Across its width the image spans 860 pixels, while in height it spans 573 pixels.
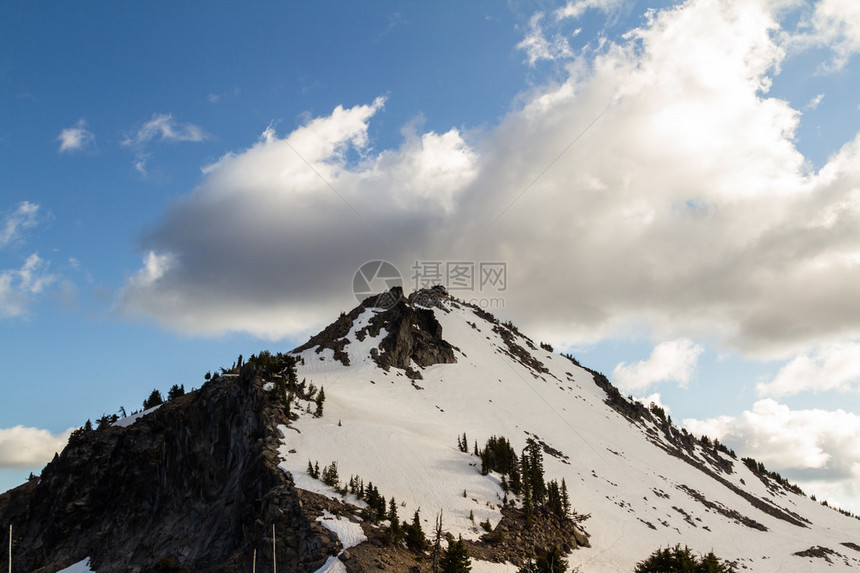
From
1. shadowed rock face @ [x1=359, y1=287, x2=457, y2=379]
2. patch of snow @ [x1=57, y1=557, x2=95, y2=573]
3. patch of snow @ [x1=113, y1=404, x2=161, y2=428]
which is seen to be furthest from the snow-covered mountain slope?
patch of snow @ [x1=57, y1=557, x2=95, y2=573]

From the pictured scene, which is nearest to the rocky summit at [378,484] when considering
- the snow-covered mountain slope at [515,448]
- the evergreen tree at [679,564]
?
the snow-covered mountain slope at [515,448]

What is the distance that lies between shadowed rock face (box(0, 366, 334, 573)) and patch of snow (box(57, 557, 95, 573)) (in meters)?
0.88

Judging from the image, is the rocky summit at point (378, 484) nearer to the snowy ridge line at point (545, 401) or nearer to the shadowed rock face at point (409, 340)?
the shadowed rock face at point (409, 340)

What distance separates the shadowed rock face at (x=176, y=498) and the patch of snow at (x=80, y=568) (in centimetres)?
88

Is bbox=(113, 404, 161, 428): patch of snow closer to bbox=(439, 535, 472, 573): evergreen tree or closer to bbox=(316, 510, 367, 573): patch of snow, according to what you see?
bbox=(316, 510, 367, 573): patch of snow

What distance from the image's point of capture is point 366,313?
4294 inches

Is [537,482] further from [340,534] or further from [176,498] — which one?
[176,498]

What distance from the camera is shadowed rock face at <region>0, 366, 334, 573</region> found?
135ft

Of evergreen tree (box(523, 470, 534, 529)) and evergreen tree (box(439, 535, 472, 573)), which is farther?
evergreen tree (box(523, 470, 534, 529))

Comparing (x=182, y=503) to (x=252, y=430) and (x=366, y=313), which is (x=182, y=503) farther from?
(x=366, y=313)

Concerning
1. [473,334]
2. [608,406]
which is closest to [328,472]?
[473,334]

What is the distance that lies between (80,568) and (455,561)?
163ft

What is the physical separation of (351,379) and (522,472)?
31.0m

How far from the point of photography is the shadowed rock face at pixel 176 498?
135 feet
